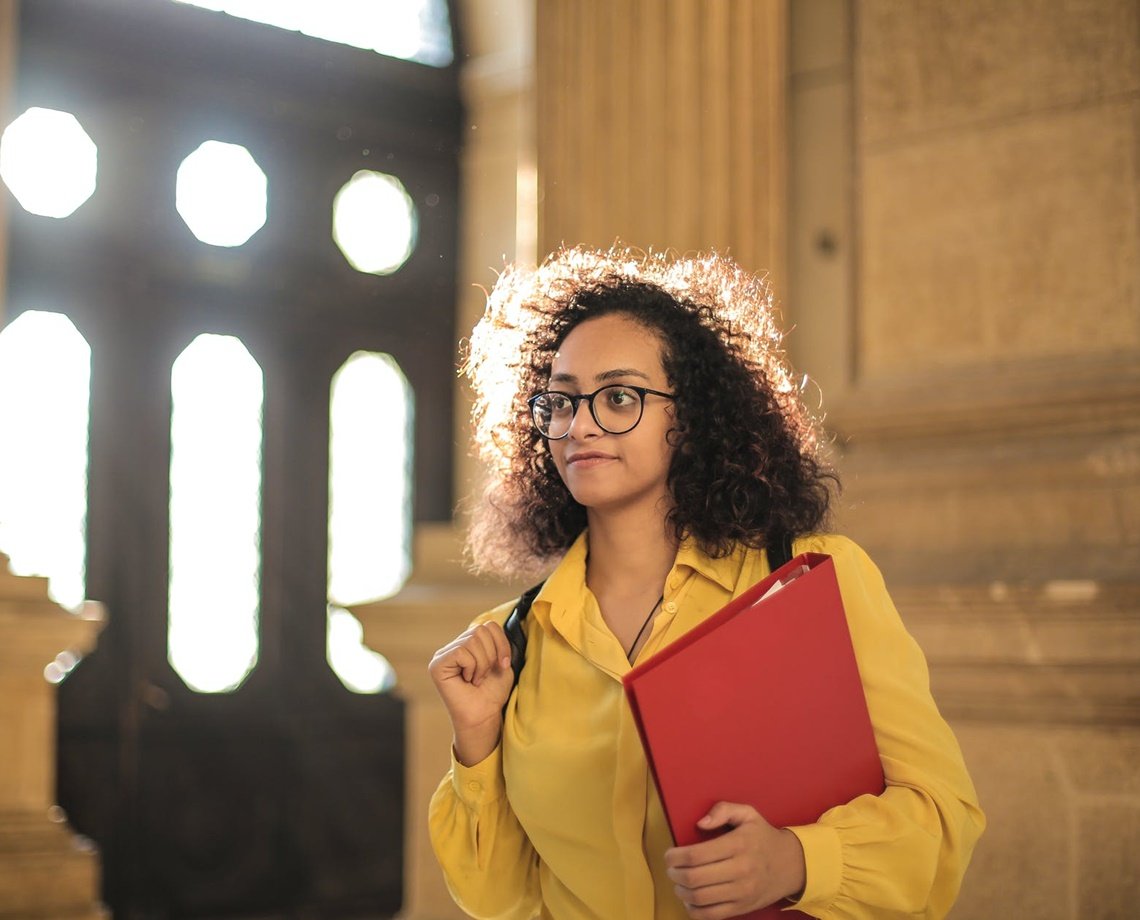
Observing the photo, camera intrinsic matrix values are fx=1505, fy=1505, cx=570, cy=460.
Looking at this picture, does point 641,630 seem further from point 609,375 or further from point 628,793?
point 609,375

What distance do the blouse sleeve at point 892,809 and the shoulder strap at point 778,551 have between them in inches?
3.5

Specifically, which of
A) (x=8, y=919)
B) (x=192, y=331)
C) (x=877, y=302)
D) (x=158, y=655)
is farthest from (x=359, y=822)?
(x=877, y=302)

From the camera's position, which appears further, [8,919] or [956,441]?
[8,919]

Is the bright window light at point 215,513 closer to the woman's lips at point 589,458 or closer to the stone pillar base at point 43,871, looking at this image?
the stone pillar base at point 43,871

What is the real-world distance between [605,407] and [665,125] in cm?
221

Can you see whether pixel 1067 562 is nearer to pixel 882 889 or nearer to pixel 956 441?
pixel 956 441

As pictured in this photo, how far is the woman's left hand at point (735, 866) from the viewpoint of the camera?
5.52 ft

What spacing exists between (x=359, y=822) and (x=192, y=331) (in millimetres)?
2806

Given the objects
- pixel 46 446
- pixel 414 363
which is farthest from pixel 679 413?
pixel 414 363

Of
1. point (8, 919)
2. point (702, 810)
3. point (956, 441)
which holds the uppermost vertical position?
point (956, 441)

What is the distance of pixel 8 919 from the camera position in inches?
179

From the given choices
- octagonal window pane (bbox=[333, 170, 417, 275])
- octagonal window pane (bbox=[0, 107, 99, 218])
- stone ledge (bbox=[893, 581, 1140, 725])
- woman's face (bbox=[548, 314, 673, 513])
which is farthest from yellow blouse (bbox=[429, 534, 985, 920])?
octagonal window pane (bbox=[333, 170, 417, 275])

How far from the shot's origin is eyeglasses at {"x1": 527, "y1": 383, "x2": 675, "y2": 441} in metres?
2.05

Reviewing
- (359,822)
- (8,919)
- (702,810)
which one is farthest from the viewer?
(359,822)
